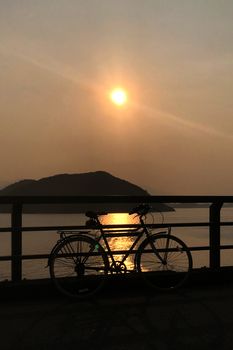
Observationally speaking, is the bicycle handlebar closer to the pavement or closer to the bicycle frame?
the bicycle frame

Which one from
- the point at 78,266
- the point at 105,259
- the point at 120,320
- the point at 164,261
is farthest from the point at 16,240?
the point at 164,261

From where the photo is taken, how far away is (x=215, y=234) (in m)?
6.91

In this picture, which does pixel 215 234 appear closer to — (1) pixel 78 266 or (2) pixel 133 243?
(2) pixel 133 243

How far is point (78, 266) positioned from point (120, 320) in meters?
1.40

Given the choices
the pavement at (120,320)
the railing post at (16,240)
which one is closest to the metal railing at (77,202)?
the railing post at (16,240)

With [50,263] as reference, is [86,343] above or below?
below

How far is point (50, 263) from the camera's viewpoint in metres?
5.82

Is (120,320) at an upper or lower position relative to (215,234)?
lower

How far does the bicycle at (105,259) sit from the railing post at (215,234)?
27.0 inches

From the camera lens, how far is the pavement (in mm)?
4082

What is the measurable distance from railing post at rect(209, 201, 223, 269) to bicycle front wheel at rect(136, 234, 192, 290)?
68cm

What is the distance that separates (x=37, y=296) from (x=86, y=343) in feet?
6.15

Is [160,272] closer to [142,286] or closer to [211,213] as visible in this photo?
[142,286]

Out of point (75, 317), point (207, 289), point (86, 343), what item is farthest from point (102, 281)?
point (86, 343)
